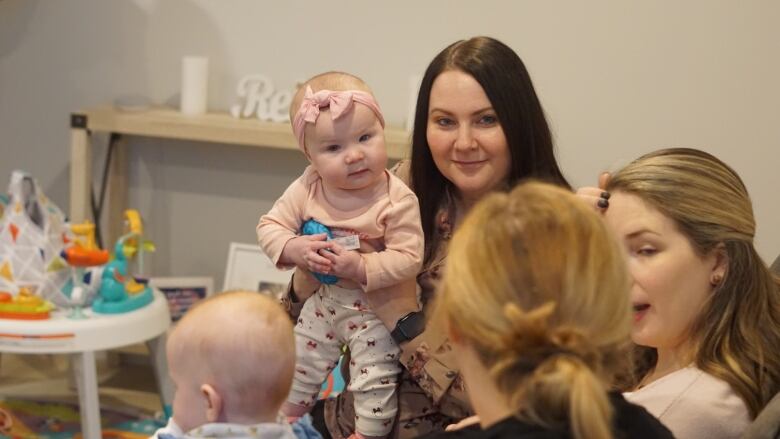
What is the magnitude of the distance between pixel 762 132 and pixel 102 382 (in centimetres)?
239

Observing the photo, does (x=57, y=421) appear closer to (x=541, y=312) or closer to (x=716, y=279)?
(x=716, y=279)

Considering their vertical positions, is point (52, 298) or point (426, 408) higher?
point (426, 408)

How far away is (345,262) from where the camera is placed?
1.86 metres

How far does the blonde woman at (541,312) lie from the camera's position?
114cm

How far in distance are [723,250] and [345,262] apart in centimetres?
65

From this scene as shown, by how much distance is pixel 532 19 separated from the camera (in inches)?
128

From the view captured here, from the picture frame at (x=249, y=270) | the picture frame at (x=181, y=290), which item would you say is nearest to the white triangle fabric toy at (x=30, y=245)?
the picture frame at (x=181, y=290)

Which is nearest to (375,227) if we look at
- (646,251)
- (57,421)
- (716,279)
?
(646,251)

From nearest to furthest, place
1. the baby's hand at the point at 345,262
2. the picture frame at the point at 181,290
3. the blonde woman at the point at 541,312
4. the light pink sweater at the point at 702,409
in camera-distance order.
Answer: the blonde woman at the point at 541,312 → the light pink sweater at the point at 702,409 → the baby's hand at the point at 345,262 → the picture frame at the point at 181,290

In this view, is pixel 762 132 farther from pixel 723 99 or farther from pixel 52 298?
pixel 52 298

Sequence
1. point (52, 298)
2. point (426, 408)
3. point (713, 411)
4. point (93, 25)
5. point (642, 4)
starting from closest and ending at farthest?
point (713, 411) → point (426, 408) → point (52, 298) → point (642, 4) → point (93, 25)

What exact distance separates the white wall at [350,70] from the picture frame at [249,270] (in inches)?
4.3

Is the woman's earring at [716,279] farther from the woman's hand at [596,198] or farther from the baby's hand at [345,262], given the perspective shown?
the baby's hand at [345,262]

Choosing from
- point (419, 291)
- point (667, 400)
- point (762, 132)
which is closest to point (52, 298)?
point (419, 291)
